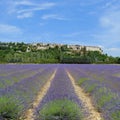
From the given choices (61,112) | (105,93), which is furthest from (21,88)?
(61,112)

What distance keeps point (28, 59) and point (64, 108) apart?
98872 millimetres

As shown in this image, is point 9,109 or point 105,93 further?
point 105,93

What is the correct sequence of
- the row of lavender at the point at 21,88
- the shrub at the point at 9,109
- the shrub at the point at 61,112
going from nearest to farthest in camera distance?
the shrub at the point at 61,112 < the shrub at the point at 9,109 < the row of lavender at the point at 21,88

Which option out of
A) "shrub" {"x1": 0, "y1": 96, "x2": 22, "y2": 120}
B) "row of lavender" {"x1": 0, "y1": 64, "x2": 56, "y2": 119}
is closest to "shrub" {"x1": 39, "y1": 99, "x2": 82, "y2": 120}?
"shrub" {"x1": 0, "y1": 96, "x2": 22, "y2": 120}

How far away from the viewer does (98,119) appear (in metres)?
11.1

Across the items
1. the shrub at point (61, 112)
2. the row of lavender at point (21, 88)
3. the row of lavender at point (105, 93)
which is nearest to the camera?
the shrub at point (61, 112)

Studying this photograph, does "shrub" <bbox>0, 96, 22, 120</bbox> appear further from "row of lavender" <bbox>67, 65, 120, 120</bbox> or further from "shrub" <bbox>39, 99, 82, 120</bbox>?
"row of lavender" <bbox>67, 65, 120, 120</bbox>

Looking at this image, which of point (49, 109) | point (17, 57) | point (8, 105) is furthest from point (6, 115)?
point (17, 57)

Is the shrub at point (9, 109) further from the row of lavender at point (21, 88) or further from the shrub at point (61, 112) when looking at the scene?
the shrub at point (61, 112)

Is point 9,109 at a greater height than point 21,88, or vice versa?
point 21,88

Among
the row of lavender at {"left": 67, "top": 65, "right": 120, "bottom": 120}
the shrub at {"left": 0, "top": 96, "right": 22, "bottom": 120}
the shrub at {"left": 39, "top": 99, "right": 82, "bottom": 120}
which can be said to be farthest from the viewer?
the row of lavender at {"left": 67, "top": 65, "right": 120, "bottom": 120}

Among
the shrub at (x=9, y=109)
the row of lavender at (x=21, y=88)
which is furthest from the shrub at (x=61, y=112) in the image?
the row of lavender at (x=21, y=88)

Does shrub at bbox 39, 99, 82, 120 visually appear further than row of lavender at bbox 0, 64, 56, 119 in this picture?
No

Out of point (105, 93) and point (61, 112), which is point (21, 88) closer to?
point (105, 93)
